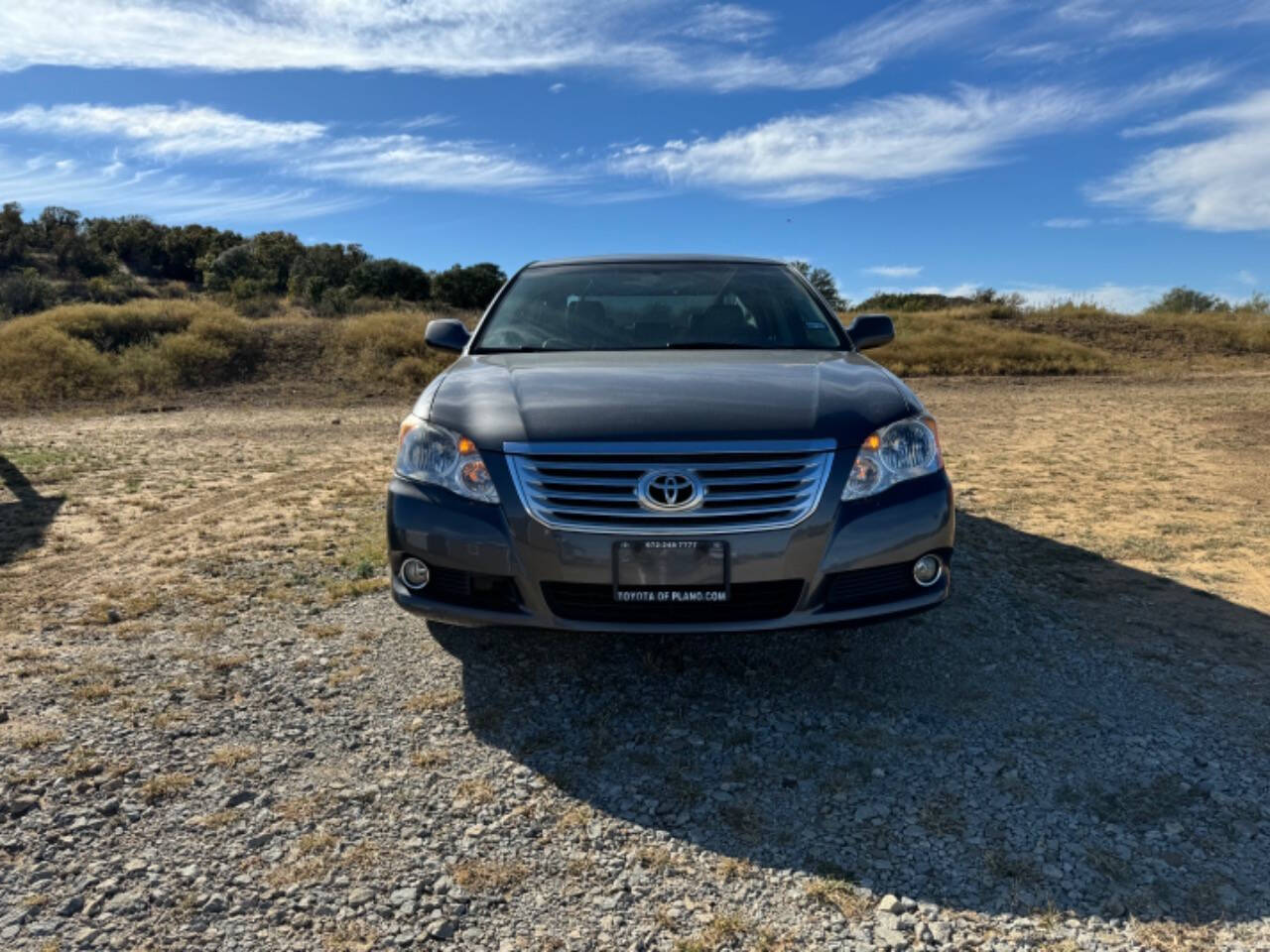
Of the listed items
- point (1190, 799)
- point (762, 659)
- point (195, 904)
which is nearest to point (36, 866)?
point (195, 904)

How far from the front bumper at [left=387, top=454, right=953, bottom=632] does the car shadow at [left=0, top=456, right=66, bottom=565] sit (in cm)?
373

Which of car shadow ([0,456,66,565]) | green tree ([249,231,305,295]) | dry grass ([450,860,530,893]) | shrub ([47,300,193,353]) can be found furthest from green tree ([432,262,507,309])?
dry grass ([450,860,530,893])

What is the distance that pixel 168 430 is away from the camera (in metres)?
11.8

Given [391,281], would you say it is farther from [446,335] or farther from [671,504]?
[671,504]

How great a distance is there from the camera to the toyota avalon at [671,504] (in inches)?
111

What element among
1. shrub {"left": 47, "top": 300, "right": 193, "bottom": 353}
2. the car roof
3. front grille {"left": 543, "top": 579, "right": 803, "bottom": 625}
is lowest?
front grille {"left": 543, "top": 579, "right": 803, "bottom": 625}

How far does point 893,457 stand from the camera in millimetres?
3070

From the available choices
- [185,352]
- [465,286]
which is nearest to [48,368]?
[185,352]

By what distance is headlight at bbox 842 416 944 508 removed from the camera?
296cm

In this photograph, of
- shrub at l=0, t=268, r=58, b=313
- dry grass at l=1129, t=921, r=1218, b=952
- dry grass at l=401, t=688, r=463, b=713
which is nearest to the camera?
dry grass at l=1129, t=921, r=1218, b=952

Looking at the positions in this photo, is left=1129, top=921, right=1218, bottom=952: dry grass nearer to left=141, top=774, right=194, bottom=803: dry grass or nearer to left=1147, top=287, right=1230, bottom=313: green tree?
left=141, top=774, right=194, bottom=803: dry grass

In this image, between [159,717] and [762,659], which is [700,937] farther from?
[159,717]

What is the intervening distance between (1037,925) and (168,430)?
11986 mm

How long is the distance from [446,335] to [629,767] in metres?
2.49
